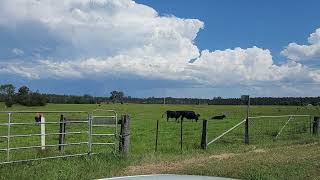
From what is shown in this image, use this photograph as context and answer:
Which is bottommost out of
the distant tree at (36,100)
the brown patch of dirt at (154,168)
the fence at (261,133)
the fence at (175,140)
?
the brown patch of dirt at (154,168)

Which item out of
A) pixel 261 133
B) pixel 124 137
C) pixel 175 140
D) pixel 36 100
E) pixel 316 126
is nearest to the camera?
pixel 124 137

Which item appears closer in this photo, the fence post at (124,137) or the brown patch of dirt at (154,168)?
the brown patch of dirt at (154,168)

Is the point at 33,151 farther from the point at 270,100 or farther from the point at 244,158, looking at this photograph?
the point at 270,100

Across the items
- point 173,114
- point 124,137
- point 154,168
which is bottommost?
point 154,168

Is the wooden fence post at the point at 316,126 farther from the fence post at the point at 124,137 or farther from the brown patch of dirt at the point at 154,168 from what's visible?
the brown patch of dirt at the point at 154,168

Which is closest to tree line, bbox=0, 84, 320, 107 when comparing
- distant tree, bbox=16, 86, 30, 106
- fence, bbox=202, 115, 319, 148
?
distant tree, bbox=16, 86, 30, 106

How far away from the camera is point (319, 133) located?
25516mm

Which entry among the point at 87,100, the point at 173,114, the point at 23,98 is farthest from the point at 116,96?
the point at 173,114

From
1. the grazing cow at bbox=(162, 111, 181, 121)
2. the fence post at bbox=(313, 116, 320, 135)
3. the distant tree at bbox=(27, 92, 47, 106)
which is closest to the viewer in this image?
the fence post at bbox=(313, 116, 320, 135)

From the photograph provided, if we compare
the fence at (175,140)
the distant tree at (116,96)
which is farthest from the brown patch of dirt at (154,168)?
the distant tree at (116,96)

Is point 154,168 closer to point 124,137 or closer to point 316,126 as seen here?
point 124,137

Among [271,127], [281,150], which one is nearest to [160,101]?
[271,127]

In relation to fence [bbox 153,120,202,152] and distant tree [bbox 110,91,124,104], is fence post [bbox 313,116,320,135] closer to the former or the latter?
fence [bbox 153,120,202,152]

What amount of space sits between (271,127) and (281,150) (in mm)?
12236
